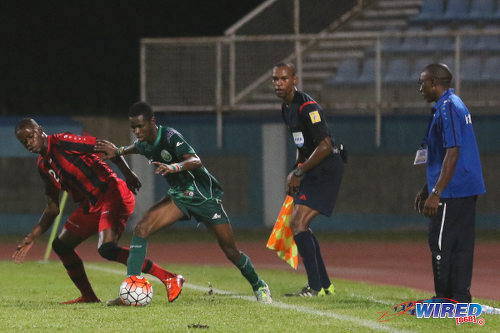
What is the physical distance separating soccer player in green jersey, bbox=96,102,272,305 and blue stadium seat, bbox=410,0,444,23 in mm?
14816

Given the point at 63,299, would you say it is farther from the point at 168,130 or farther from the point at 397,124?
the point at 397,124

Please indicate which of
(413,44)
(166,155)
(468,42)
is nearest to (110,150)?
(166,155)

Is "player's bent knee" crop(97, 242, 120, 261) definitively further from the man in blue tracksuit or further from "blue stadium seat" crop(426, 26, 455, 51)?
"blue stadium seat" crop(426, 26, 455, 51)

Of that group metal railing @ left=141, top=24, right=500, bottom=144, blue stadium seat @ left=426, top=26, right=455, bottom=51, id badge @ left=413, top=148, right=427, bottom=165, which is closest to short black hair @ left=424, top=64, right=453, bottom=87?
id badge @ left=413, top=148, right=427, bottom=165

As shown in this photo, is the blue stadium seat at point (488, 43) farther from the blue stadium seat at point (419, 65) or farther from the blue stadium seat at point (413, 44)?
the blue stadium seat at point (413, 44)

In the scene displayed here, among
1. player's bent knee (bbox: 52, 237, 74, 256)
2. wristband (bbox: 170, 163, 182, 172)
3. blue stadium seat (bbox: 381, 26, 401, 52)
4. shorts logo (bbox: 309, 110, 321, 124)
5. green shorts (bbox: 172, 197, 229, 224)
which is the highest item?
blue stadium seat (bbox: 381, 26, 401, 52)

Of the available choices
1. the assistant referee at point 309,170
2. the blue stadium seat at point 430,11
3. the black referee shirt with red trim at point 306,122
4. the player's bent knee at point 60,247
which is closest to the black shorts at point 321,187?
the assistant referee at point 309,170

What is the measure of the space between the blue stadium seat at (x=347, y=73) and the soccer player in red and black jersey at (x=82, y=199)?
11963mm

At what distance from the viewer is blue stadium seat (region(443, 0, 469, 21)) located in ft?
73.3

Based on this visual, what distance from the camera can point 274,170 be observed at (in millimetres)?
20766

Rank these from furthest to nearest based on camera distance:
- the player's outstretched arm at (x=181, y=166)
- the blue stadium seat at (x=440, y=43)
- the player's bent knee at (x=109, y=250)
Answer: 1. the blue stadium seat at (x=440, y=43)
2. the player's bent knee at (x=109, y=250)
3. the player's outstretched arm at (x=181, y=166)

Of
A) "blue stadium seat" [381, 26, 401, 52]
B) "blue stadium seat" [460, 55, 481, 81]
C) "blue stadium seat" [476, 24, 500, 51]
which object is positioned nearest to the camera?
"blue stadium seat" [460, 55, 481, 81]

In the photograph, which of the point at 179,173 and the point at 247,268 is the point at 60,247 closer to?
the point at 179,173

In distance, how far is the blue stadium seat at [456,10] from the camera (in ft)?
73.3
